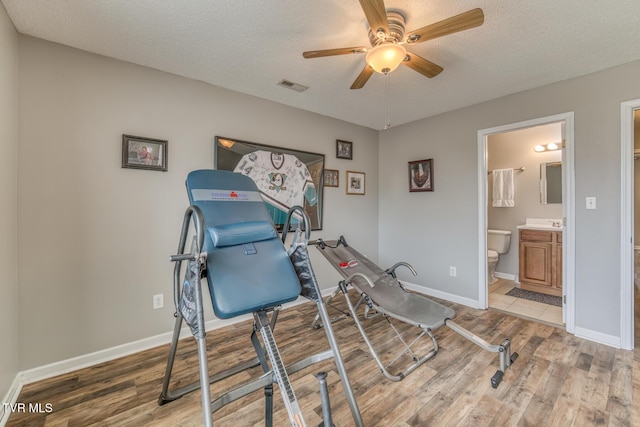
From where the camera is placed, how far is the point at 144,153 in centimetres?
239

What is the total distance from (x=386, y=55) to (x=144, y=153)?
2.06m

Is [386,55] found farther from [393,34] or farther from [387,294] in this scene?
[387,294]

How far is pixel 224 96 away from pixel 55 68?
1254 millimetres

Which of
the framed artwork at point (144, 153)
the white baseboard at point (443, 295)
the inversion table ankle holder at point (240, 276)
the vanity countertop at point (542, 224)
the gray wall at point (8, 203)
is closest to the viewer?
the inversion table ankle holder at point (240, 276)

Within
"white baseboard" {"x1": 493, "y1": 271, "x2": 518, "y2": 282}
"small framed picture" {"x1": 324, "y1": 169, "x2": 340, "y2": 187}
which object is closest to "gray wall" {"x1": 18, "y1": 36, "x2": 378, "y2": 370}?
"small framed picture" {"x1": 324, "y1": 169, "x2": 340, "y2": 187}

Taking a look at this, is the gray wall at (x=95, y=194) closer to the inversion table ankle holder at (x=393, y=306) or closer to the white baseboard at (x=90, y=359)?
the white baseboard at (x=90, y=359)

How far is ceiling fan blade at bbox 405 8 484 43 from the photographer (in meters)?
1.42

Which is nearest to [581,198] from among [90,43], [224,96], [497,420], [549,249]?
[549,249]

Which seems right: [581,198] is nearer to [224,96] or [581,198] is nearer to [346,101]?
[346,101]

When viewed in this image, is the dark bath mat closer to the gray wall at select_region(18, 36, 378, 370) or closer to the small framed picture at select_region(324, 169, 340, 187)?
the small framed picture at select_region(324, 169, 340, 187)

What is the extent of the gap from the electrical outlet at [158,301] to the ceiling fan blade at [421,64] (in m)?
2.71

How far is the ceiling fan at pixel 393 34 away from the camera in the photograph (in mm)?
1424

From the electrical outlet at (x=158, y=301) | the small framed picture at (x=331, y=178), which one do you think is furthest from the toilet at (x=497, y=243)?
the electrical outlet at (x=158, y=301)

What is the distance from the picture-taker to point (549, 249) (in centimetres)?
377
